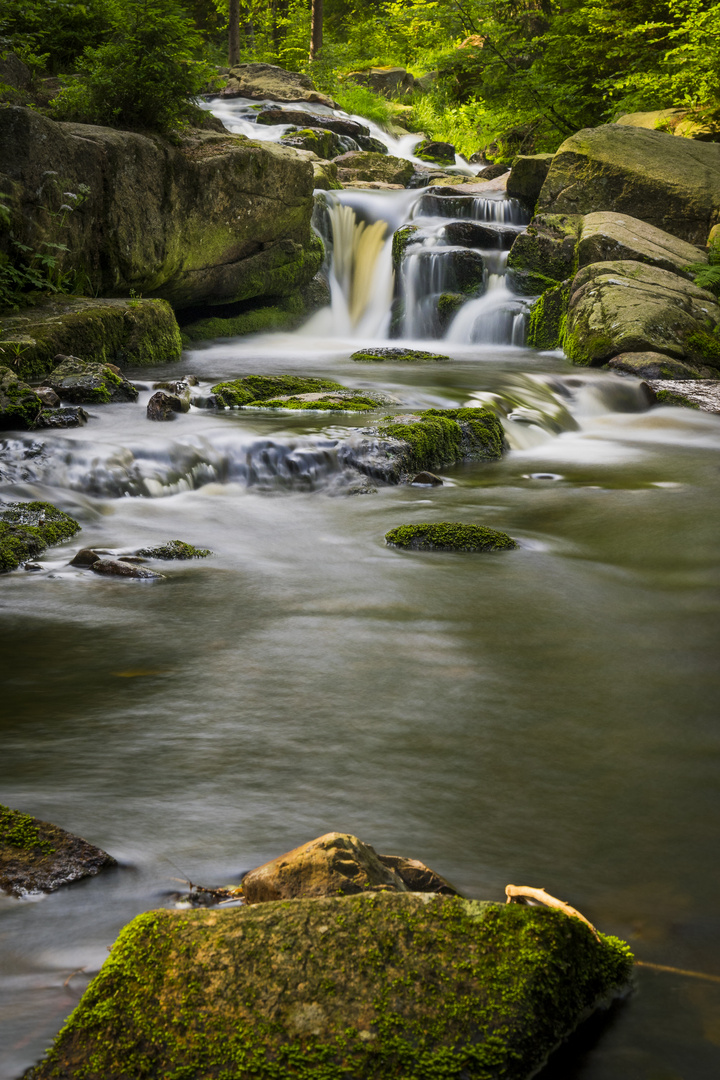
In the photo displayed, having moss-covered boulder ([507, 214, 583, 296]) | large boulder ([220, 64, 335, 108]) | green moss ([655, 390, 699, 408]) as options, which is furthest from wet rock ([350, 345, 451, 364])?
large boulder ([220, 64, 335, 108])

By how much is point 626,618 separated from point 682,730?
4.40 ft

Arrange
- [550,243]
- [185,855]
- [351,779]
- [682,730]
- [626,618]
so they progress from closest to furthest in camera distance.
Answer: [185,855], [351,779], [682,730], [626,618], [550,243]

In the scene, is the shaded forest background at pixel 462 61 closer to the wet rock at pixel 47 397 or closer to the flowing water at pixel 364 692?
the wet rock at pixel 47 397

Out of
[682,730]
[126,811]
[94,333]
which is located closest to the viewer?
[126,811]

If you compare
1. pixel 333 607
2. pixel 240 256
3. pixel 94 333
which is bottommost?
pixel 333 607

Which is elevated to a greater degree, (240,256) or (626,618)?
(240,256)

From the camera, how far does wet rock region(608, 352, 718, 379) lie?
11.5 metres

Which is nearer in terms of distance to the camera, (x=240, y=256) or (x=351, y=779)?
(x=351, y=779)

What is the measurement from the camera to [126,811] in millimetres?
2586

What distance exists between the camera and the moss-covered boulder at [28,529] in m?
5.09

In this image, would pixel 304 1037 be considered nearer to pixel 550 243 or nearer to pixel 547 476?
pixel 547 476

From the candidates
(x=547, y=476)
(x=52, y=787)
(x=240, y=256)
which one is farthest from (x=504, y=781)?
(x=240, y=256)

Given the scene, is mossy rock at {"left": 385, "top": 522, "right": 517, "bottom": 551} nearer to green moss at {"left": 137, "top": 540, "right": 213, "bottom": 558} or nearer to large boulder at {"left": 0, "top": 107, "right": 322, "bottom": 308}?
green moss at {"left": 137, "top": 540, "right": 213, "bottom": 558}

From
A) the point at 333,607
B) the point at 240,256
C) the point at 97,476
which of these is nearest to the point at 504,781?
the point at 333,607
